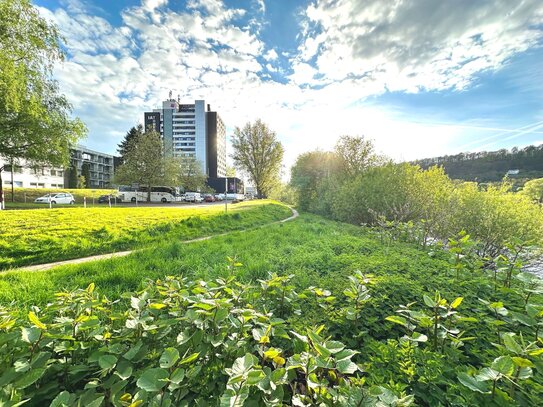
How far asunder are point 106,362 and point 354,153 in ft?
84.4

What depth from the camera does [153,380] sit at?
1.11 m

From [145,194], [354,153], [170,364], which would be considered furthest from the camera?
[145,194]

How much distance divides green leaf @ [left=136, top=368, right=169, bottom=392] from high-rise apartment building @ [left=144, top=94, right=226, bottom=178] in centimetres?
8808

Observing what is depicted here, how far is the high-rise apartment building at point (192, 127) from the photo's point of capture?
285ft

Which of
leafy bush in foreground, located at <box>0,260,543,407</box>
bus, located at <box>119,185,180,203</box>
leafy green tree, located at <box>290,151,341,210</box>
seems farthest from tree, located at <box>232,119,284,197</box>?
leafy bush in foreground, located at <box>0,260,543,407</box>

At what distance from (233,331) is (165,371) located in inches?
20.2

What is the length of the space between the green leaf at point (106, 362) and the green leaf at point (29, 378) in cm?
22

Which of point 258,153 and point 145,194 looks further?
point 258,153

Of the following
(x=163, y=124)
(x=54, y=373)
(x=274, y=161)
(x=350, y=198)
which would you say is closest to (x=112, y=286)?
(x=54, y=373)

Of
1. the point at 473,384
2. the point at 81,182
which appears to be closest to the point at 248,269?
the point at 473,384

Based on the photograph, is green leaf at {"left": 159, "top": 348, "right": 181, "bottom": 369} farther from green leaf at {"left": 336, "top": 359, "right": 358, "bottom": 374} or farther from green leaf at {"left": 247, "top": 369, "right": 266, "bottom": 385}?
green leaf at {"left": 336, "top": 359, "right": 358, "bottom": 374}

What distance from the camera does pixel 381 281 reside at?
279 centimetres

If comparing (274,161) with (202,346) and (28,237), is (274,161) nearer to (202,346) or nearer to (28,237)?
(28,237)

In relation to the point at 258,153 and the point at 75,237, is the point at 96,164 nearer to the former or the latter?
the point at 258,153
